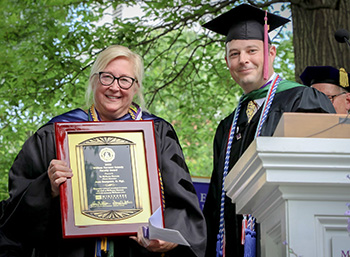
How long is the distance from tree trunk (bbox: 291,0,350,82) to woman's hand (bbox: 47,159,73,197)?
398 cm

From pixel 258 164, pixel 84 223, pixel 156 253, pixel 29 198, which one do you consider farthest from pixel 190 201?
pixel 258 164

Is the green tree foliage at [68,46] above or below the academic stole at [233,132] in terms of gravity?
above

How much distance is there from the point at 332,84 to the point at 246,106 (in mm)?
1363

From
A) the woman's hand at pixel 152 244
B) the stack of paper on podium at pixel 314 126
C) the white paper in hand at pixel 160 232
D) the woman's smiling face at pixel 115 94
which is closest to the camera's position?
the stack of paper on podium at pixel 314 126

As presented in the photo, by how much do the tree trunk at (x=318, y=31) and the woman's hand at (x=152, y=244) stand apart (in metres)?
3.89

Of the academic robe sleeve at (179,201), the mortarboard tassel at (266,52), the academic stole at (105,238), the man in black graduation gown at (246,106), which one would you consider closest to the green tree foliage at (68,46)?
the mortarboard tassel at (266,52)

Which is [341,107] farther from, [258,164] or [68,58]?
[68,58]

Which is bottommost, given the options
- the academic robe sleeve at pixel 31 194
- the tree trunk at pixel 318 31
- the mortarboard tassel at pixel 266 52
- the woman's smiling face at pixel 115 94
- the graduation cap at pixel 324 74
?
the academic robe sleeve at pixel 31 194

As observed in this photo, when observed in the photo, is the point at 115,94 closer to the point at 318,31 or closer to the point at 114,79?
A: the point at 114,79

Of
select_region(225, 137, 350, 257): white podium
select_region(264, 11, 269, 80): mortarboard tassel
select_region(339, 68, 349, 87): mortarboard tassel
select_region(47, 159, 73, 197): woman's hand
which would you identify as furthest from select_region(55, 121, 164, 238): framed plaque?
select_region(339, 68, 349, 87): mortarboard tassel

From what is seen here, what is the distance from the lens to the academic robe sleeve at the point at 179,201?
4008 mm

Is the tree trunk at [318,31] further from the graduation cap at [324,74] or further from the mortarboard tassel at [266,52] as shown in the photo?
the mortarboard tassel at [266,52]

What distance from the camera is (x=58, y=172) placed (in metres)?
3.87

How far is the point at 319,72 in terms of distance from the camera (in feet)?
20.6
